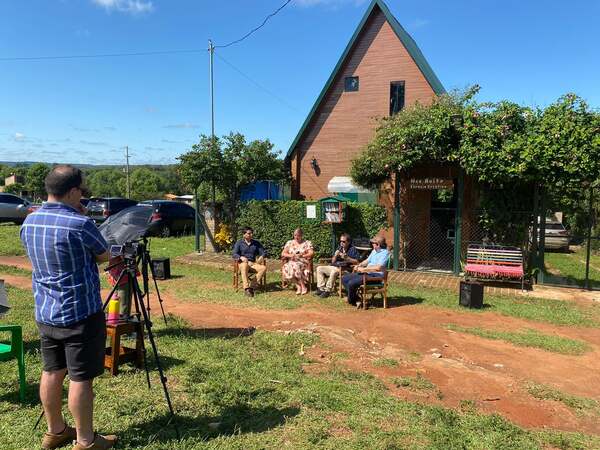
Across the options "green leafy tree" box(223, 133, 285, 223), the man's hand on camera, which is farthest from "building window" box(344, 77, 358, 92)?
the man's hand on camera

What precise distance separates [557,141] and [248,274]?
21.2 ft

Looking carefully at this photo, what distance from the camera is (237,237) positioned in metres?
13.5

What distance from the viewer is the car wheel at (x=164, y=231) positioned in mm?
18234

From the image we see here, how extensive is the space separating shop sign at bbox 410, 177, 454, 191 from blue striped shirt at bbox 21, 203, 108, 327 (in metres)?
9.11

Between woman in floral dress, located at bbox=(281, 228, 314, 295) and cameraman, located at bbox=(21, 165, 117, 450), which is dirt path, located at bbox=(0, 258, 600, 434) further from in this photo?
cameraman, located at bbox=(21, 165, 117, 450)

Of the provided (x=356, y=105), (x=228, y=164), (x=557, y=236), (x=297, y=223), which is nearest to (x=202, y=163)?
(x=228, y=164)

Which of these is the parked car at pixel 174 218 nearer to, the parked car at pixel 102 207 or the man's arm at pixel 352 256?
the parked car at pixel 102 207

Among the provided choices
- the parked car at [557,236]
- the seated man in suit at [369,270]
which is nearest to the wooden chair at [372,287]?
the seated man in suit at [369,270]

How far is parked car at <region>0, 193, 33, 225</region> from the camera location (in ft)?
67.9

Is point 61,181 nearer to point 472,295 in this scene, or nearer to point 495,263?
point 472,295

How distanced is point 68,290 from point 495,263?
8802mm

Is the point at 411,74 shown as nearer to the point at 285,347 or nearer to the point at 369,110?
the point at 369,110

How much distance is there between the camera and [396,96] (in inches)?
615

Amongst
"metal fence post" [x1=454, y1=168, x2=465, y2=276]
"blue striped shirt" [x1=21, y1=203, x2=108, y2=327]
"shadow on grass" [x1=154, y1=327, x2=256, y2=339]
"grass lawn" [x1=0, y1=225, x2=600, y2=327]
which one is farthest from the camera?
"metal fence post" [x1=454, y1=168, x2=465, y2=276]
